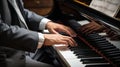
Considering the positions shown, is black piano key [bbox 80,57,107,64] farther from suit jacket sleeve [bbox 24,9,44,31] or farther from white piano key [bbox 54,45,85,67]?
suit jacket sleeve [bbox 24,9,44,31]

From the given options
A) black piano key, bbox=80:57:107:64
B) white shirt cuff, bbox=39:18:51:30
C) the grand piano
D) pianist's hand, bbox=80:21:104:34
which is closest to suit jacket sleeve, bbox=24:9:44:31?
white shirt cuff, bbox=39:18:51:30

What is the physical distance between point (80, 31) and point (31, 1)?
3.75ft

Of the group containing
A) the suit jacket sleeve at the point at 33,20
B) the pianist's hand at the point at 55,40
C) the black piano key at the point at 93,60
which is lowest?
the suit jacket sleeve at the point at 33,20

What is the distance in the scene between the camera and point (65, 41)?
160 cm

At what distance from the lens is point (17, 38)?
1562 millimetres

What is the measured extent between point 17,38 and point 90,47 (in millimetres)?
480

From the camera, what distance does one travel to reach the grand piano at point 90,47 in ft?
4.75

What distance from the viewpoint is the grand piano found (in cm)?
145

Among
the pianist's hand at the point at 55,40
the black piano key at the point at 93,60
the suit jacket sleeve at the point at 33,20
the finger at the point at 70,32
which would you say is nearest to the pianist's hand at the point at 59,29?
the finger at the point at 70,32

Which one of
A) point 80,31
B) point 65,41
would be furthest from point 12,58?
point 80,31

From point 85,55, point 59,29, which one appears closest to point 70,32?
point 59,29

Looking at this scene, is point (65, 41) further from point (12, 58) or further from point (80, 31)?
point (12, 58)

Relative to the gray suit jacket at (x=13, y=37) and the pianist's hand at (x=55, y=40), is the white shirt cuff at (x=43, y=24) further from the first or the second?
the pianist's hand at (x=55, y=40)

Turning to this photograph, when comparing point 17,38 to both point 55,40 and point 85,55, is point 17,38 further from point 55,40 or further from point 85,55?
point 85,55
